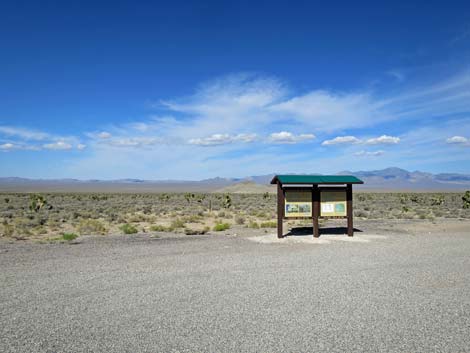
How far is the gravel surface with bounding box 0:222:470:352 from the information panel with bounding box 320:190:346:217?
345 centimetres

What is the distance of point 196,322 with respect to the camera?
21.0 ft

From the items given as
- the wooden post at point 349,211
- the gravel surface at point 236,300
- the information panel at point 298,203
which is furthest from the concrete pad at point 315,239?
the gravel surface at point 236,300

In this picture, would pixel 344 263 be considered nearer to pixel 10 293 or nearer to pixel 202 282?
pixel 202 282

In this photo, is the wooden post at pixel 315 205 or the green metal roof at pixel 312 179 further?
the wooden post at pixel 315 205

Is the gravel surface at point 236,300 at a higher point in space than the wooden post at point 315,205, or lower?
lower

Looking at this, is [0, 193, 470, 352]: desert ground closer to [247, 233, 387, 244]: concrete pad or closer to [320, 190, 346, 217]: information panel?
[247, 233, 387, 244]: concrete pad

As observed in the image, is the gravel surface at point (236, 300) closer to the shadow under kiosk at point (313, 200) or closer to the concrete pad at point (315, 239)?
the concrete pad at point (315, 239)

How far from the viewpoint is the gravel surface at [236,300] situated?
18.6ft

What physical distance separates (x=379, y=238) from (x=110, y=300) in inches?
466

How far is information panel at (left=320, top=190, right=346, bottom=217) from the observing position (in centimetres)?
1645

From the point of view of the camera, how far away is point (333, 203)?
16562 millimetres

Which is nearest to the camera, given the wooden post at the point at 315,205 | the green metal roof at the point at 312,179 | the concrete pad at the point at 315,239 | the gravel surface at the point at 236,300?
the gravel surface at the point at 236,300

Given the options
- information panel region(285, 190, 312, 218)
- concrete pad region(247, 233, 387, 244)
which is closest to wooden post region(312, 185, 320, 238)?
information panel region(285, 190, 312, 218)

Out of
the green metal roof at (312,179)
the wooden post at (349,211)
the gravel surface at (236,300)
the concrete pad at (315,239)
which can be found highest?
the green metal roof at (312,179)
